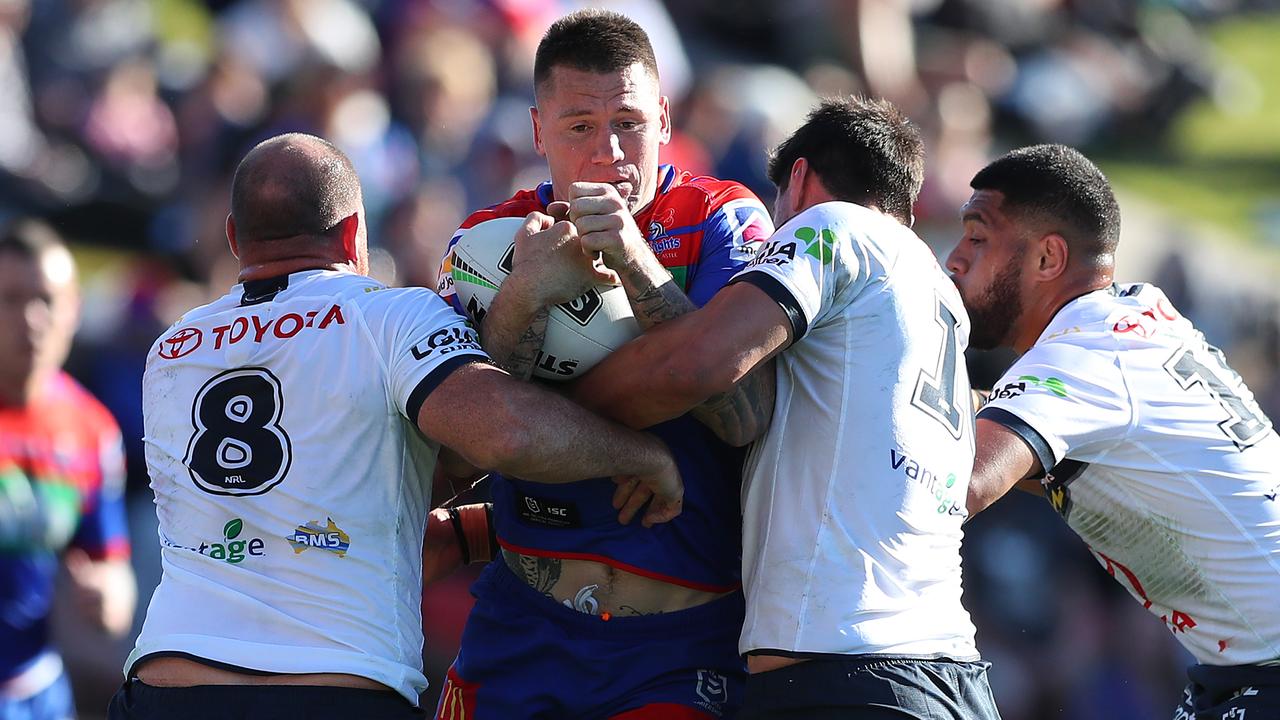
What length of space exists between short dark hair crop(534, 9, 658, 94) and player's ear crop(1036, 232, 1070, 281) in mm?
1602

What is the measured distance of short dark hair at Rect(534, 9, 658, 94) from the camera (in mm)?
4777

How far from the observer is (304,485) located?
14.1 ft

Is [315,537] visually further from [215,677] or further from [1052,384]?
[1052,384]

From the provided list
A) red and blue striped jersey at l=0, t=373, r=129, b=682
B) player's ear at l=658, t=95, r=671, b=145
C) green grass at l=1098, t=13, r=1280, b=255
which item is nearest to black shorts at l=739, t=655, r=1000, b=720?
player's ear at l=658, t=95, r=671, b=145

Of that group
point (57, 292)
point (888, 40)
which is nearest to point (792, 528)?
point (57, 292)

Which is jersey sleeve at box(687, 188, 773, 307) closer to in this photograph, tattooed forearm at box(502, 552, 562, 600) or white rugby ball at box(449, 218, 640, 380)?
white rugby ball at box(449, 218, 640, 380)

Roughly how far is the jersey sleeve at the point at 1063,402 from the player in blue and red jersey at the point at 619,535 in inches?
35.7

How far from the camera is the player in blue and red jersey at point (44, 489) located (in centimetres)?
711

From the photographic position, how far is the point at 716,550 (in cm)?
473

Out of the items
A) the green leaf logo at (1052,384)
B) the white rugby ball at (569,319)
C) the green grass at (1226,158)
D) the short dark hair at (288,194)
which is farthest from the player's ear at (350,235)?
the green grass at (1226,158)

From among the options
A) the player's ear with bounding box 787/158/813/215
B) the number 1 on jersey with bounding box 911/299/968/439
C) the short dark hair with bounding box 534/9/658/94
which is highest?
the short dark hair with bounding box 534/9/658/94

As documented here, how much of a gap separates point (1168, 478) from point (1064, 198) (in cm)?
107

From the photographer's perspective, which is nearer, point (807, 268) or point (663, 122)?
point (807, 268)

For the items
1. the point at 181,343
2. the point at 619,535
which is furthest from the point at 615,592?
the point at 181,343
